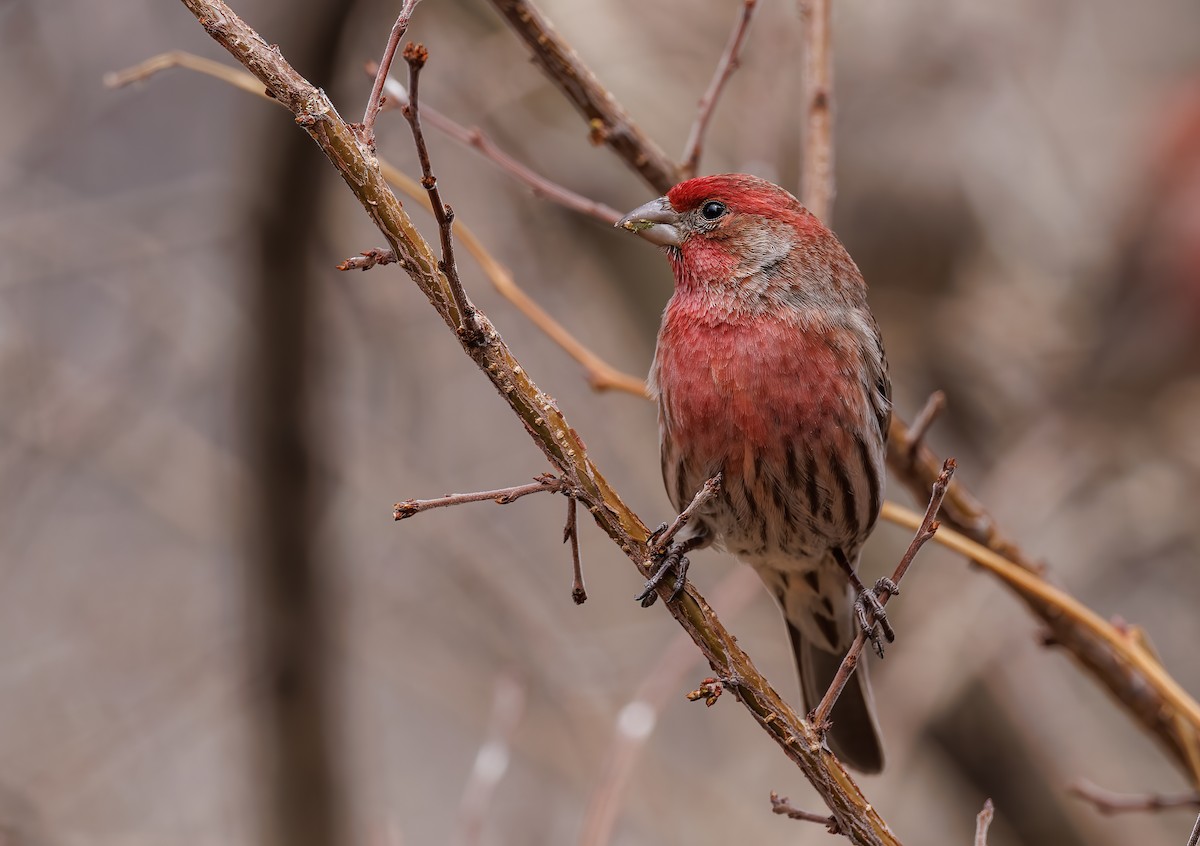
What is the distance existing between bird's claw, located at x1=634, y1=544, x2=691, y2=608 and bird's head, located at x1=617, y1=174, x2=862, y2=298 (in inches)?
40.5

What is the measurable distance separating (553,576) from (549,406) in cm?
543

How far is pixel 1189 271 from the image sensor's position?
22.8 ft

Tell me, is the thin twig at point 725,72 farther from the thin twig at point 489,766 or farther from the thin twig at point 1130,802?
the thin twig at point 1130,802

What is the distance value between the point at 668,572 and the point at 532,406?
570 millimetres

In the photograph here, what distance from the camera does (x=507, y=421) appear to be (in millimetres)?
8250

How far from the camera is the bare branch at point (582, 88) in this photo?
3381 millimetres

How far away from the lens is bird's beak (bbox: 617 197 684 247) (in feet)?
12.2

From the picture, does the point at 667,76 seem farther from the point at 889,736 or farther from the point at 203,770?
the point at 203,770

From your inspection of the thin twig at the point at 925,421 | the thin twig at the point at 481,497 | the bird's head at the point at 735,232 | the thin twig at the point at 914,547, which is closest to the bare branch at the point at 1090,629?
the thin twig at the point at 925,421

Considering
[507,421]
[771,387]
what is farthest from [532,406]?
[507,421]

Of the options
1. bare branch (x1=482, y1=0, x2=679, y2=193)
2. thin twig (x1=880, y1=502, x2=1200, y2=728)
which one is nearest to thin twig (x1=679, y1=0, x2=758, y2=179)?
bare branch (x1=482, y1=0, x2=679, y2=193)

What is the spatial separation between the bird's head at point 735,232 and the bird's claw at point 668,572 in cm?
103

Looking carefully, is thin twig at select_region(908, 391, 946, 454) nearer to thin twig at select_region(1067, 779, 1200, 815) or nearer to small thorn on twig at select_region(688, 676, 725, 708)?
thin twig at select_region(1067, 779, 1200, 815)

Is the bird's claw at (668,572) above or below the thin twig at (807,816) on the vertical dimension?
above
